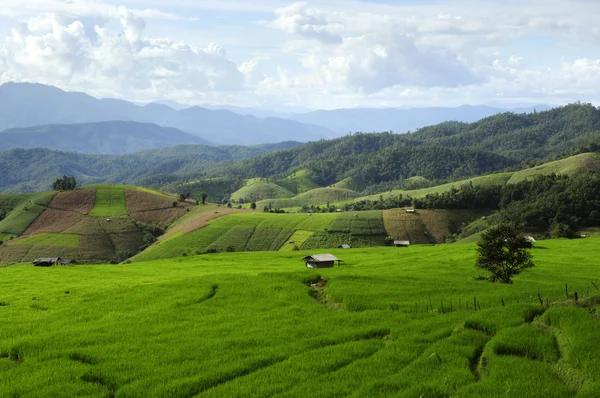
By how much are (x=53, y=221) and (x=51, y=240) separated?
25270mm

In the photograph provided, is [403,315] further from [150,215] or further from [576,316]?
[150,215]

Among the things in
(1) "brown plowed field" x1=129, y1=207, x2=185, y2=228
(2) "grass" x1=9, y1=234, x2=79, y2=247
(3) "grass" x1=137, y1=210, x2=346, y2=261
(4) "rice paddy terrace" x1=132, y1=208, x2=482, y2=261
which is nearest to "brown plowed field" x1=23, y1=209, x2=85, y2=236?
(2) "grass" x1=9, y1=234, x2=79, y2=247

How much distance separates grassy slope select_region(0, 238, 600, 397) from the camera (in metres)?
24.1

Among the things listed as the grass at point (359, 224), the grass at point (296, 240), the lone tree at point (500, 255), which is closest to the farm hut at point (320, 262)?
the lone tree at point (500, 255)

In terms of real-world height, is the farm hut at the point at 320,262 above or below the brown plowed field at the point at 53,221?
below

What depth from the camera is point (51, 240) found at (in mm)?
164750

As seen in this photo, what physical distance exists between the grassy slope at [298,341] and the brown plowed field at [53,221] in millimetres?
142239

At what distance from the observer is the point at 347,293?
141 feet

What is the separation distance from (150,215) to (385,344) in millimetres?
180902

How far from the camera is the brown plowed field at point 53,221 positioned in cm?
17912

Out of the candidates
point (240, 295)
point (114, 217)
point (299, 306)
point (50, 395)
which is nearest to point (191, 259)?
point (240, 295)

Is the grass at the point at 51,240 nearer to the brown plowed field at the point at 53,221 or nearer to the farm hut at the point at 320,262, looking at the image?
the brown plowed field at the point at 53,221

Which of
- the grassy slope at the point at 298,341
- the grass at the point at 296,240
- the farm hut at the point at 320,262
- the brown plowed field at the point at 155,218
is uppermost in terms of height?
the brown plowed field at the point at 155,218

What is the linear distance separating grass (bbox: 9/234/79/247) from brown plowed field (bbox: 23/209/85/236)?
704cm
